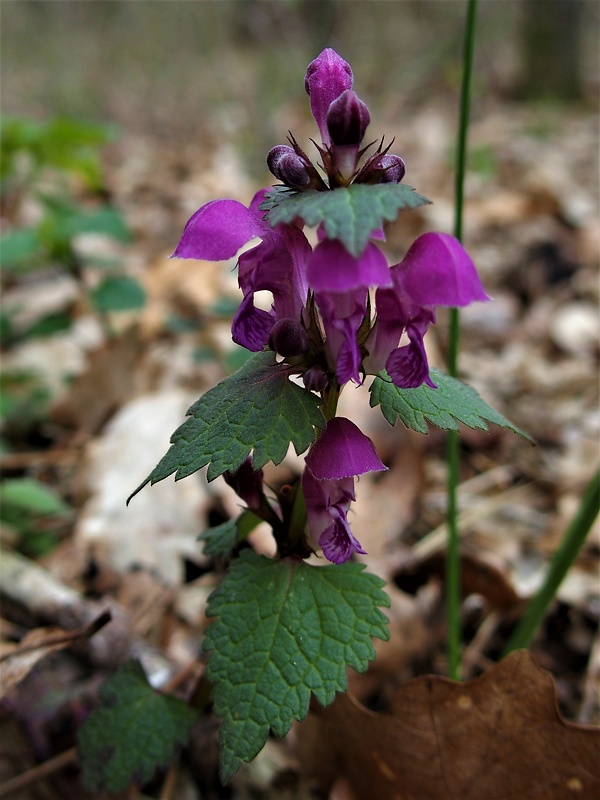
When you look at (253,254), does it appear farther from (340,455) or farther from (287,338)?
(340,455)

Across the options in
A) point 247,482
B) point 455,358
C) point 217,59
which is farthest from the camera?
point 217,59

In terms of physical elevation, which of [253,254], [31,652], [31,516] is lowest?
[31,516]

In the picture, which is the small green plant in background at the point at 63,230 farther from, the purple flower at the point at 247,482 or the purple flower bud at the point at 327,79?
the purple flower bud at the point at 327,79

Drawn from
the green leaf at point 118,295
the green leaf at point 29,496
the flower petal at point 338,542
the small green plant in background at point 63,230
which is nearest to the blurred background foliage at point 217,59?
the small green plant in background at point 63,230

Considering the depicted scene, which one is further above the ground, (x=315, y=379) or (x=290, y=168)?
(x=290, y=168)

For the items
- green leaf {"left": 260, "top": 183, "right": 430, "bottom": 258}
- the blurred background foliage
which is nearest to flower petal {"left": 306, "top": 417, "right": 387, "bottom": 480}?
green leaf {"left": 260, "top": 183, "right": 430, "bottom": 258}

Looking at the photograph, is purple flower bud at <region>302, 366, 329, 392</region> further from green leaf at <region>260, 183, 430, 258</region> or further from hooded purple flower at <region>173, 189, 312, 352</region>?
green leaf at <region>260, 183, 430, 258</region>

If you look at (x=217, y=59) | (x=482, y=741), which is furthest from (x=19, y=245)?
(x=217, y=59)

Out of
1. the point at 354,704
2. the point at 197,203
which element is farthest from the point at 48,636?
the point at 197,203
